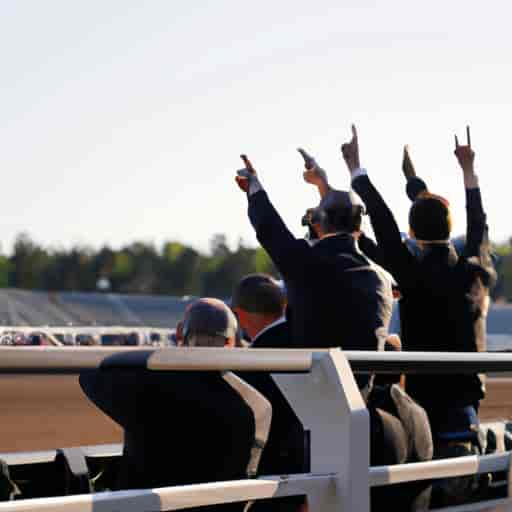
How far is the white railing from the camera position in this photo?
7.95 feet

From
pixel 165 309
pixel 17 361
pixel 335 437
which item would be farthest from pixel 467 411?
pixel 165 309

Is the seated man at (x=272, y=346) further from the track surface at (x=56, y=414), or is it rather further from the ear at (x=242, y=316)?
the track surface at (x=56, y=414)

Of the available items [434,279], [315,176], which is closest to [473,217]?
[434,279]

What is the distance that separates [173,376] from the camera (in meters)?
2.98

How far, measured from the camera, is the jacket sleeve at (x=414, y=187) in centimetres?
568

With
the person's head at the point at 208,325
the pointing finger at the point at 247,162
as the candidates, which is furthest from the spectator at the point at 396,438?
the pointing finger at the point at 247,162

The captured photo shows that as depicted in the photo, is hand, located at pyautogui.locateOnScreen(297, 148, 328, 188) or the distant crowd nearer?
the distant crowd

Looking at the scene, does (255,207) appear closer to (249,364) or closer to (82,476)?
(82,476)

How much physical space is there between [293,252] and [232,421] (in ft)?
3.44

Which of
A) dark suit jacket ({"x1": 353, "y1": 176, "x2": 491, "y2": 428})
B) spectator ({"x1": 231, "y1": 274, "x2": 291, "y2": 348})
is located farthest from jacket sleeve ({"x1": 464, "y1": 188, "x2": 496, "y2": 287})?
spectator ({"x1": 231, "y1": 274, "x2": 291, "y2": 348})

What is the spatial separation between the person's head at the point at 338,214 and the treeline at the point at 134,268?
116m

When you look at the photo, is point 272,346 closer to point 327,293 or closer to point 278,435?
point 327,293

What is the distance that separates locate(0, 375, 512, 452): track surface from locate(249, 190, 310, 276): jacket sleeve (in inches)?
31.3

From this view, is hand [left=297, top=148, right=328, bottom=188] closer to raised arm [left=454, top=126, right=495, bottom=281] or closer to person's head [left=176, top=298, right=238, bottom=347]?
raised arm [left=454, top=126, right=495, bottom=281]
